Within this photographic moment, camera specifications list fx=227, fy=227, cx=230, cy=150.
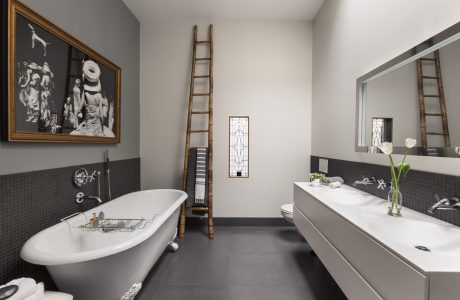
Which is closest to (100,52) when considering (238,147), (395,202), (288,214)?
(238,147)

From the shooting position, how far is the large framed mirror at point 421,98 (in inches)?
46.9

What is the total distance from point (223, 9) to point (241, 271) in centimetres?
304

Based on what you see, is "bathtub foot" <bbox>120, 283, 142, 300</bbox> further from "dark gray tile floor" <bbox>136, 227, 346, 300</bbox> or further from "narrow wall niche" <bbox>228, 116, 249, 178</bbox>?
"narrow wall niche" <bbox>228, 116, 249, 178</bbox>

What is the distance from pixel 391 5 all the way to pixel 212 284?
8.40ft

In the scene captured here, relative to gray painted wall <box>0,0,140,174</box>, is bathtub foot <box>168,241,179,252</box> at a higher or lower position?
lower

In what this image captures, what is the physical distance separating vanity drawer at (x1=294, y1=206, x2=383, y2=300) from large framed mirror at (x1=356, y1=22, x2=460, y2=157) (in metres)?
0.80

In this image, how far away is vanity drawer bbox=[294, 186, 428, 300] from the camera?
78 cm

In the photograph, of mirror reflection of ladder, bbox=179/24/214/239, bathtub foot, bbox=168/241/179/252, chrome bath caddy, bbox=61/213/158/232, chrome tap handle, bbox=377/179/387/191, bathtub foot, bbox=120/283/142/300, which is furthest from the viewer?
mirror reflection of ladder, bbox=179/24/214/239

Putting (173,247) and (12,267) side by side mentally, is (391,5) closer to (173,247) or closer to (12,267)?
(173,247)

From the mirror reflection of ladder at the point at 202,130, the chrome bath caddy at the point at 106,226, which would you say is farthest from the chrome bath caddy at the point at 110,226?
the mirror reflection of ladder at the point at 202,130

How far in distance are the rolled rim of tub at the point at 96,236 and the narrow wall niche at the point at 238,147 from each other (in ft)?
3.04

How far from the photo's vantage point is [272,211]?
324 cm

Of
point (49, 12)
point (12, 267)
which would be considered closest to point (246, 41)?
point (49, 12)

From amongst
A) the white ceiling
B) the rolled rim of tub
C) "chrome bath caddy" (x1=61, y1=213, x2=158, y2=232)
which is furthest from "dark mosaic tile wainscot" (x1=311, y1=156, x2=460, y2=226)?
the white ceiling
